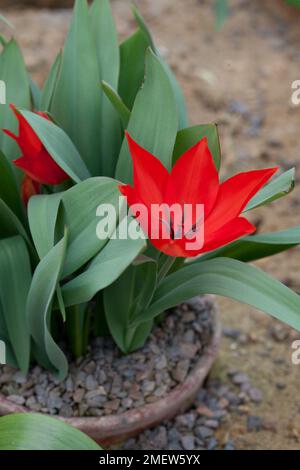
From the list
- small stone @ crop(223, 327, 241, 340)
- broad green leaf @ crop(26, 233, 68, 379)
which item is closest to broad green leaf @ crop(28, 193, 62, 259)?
broad green leaf @ crop(26, 233, 68, 379)

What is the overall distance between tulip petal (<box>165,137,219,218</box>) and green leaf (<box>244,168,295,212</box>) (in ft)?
0.34

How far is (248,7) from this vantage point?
3.09 meters

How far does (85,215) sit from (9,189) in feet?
0.77

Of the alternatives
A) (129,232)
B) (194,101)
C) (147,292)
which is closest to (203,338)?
(147,292)

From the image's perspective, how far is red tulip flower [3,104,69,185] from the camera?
1161 mm

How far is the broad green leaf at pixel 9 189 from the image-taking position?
4.04 ft

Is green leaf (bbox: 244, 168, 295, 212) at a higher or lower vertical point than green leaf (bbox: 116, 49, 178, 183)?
lower

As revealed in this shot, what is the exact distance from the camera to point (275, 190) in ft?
3.67

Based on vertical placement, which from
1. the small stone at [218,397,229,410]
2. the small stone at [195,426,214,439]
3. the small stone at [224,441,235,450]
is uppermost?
the small stone at [218,397,229,410]

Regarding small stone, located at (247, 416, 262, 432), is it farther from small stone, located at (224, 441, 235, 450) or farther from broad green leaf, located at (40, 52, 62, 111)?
broad green leaf, located at (40, 52, 62, 111)

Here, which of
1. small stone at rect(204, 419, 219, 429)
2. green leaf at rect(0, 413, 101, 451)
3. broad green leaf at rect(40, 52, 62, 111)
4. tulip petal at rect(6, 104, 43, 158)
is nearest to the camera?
green leaf at rect(0, 413, 101, 451)

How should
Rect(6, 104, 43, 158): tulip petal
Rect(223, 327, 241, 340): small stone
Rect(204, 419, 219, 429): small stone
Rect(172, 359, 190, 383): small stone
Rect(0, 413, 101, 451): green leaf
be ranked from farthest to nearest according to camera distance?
Rect(223, 327, 241, 340): small stone < Rect(204, 419, 219, 429): small stone < Rect(172, 359, 190, 383): small stone < Rect(6, 104, 43, 158): tulip petal < Rect(0, 413, 101, 451): green leaf

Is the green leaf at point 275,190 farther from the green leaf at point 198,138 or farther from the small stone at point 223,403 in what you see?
the small stone at point 223,403
